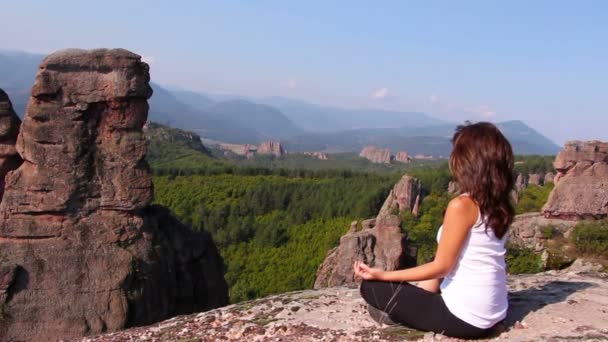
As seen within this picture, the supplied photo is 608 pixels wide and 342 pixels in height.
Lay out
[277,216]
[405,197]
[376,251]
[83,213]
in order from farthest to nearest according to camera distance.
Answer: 1. [277,216]
2. [405,197]
3. [376,251]
4. [83,213]

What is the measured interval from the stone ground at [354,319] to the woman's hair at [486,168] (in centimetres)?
138

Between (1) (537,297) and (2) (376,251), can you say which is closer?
(1) (537,297)

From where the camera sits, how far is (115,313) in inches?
623

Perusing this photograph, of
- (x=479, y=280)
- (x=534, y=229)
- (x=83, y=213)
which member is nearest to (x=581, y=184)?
(x=534, y=229)

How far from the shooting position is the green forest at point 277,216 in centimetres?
4023

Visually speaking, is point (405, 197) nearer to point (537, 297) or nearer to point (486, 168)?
point (537, 297)

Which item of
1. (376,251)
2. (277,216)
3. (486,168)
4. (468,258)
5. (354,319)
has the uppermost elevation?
(486,168)

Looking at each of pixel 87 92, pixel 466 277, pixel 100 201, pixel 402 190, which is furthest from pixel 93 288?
pixel 402 190

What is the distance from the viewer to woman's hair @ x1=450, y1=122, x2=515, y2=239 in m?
5.55

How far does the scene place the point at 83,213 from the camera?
16.7m

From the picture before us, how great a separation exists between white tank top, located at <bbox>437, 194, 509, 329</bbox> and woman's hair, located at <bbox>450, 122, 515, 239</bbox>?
0.56 ft

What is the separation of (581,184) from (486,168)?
31192 mm

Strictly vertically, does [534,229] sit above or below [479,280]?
below

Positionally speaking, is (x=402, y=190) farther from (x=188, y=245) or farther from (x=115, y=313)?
(x=115, y=313)
